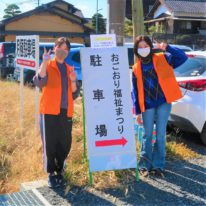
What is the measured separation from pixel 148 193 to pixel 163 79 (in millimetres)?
1277

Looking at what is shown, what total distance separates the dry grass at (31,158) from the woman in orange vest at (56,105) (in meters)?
0.28

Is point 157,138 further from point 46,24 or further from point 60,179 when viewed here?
point 46,24

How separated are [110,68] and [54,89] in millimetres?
677

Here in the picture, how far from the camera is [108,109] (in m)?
4.16

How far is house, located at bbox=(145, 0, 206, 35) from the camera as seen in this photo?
35625 millimetres

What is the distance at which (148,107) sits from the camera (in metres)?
4.30

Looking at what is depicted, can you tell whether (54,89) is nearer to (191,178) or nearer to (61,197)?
(61,197)

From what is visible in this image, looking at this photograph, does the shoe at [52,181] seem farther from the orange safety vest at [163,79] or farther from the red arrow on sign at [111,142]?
the orange safety vest at [163,79]

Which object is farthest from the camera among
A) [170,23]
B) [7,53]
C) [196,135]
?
[170,23]

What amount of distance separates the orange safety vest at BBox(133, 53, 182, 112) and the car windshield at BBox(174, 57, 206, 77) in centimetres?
169

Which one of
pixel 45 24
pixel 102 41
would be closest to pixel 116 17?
pixel 102 41

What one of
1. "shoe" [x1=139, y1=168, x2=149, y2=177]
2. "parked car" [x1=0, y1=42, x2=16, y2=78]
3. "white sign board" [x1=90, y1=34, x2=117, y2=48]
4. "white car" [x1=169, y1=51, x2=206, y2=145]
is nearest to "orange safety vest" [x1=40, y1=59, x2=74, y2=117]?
"white sign board" [x1=90, y1=34, x2=117, y2=48]

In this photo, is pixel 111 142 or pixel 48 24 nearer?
pixel 111 142

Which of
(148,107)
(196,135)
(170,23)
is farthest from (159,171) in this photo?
(170,23)
